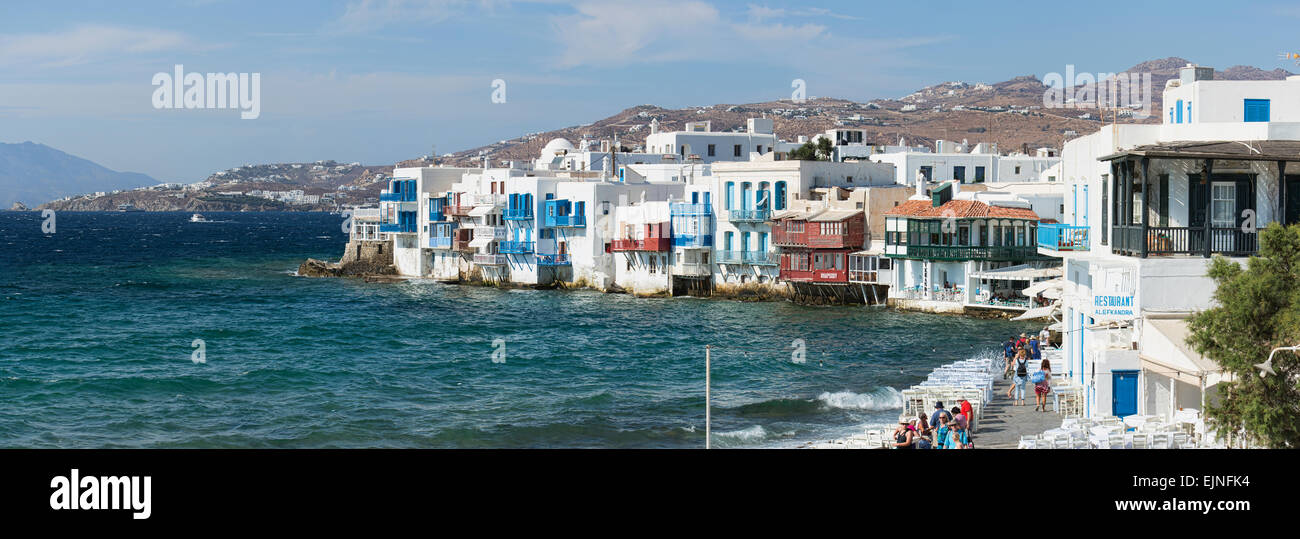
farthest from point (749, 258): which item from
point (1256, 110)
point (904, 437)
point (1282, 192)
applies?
point (904, 437)

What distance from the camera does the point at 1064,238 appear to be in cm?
2567

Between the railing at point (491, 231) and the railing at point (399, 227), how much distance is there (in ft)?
26.4

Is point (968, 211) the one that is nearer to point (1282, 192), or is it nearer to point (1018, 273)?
point (1018, 273)

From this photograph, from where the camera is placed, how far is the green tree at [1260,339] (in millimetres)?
13359

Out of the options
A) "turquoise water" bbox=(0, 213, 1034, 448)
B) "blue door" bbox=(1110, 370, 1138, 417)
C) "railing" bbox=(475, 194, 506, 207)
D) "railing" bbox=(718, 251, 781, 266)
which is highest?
"railing" bbox=(475, 194, 506, 207)

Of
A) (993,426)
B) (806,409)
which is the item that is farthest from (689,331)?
(993,426)

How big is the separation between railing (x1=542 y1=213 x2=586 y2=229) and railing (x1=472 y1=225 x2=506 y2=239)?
3893 millimetres

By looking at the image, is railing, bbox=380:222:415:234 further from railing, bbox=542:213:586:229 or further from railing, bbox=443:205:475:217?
railing, bbox=542:213:586:229

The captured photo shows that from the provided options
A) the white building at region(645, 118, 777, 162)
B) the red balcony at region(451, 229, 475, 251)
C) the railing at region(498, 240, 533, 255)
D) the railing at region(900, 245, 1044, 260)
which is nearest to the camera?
the railing at region(900, 245, 1044, 260)

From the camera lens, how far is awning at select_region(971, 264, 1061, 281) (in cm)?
4591

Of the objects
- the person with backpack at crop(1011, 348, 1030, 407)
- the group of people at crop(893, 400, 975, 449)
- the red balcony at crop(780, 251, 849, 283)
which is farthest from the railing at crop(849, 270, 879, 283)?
the group of people at crop(893, 400, 975, 449)

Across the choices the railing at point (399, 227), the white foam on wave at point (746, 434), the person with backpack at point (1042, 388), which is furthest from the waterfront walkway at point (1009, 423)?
the railing at point (399, 227)
